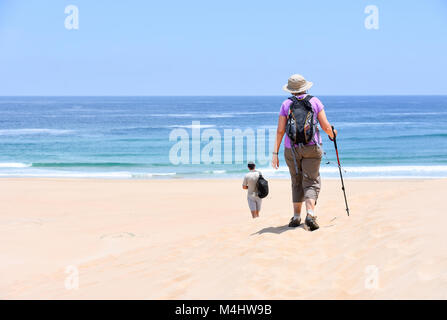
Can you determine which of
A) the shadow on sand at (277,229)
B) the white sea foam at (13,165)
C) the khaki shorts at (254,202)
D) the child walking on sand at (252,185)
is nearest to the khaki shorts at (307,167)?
the shadow on sand at (277,229)

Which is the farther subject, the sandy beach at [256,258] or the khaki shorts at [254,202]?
the khaki shorts at [254,202]

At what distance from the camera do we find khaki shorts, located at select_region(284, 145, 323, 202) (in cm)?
611

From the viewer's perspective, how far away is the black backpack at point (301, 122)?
602 centimetres

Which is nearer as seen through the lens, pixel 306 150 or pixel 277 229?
pixel 306 150

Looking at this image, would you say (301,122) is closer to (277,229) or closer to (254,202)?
(277,229)

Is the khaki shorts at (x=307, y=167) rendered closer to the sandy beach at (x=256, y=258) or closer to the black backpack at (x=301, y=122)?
the black backpack at (x=301, y=122)

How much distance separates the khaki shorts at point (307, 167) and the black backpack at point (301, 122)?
13cm

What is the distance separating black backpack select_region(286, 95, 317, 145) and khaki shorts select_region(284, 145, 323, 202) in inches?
5.0

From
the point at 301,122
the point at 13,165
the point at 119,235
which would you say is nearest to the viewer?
the point at 301,122

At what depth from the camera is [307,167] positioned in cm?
619

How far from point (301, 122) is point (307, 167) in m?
0.54

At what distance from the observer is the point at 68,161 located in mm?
30062

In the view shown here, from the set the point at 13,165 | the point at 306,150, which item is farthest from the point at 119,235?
the point at 13,165

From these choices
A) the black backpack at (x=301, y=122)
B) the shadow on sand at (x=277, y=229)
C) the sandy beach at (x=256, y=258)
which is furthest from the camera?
the shadow on sand at (x=277, y=229)
